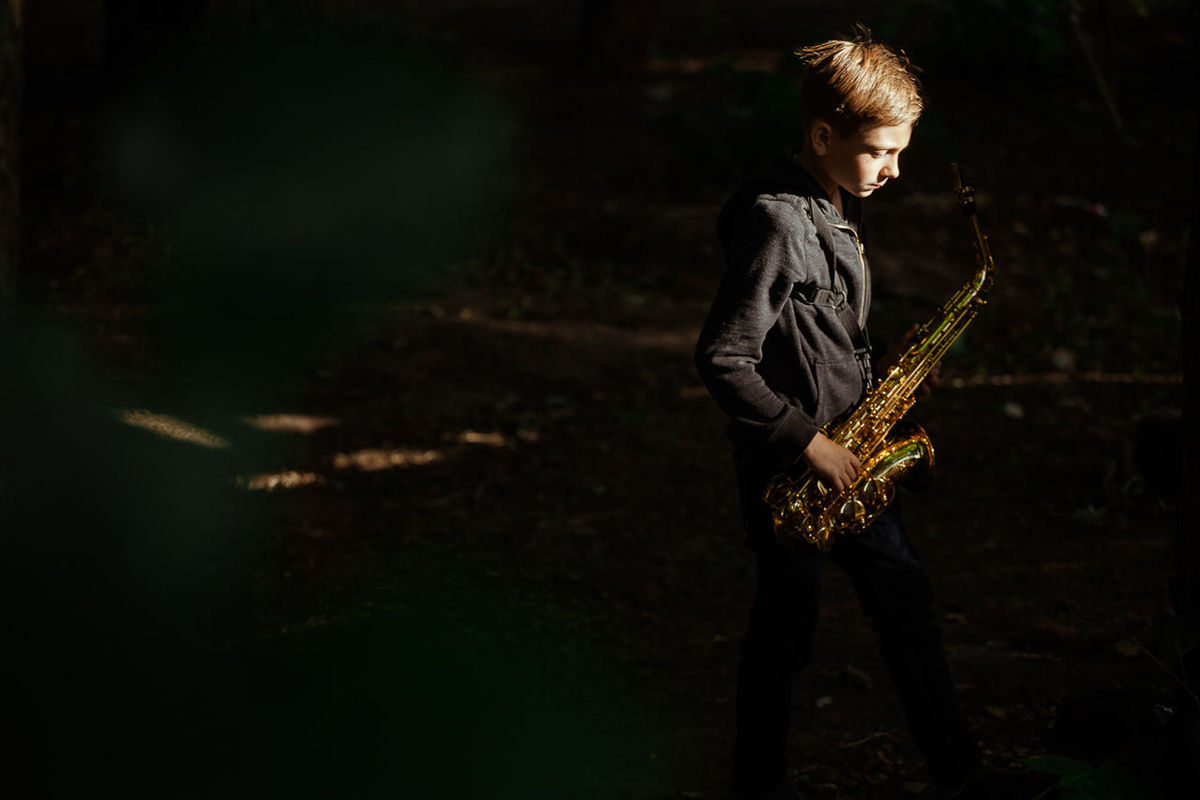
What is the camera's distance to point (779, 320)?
124 inches

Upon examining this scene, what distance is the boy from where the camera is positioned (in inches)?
120

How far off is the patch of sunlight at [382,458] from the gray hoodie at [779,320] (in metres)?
3.55

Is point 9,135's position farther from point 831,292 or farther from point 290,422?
point 831,292

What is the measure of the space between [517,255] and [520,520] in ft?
12.2

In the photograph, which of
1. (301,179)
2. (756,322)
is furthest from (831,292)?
(301,179)

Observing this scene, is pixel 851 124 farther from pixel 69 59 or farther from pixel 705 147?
pixel 69 59

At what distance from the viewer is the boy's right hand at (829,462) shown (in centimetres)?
310

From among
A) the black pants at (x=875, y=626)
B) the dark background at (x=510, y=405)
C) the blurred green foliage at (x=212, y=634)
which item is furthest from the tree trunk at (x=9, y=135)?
the black pants at (x=875, y=626)

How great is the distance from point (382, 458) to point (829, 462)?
12.7 ft

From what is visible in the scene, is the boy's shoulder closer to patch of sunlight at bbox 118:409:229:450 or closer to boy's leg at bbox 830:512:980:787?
boy's leg at bbox 830:512:980:787

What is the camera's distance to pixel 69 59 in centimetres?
1241

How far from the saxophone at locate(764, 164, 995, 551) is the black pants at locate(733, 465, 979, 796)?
57 mm

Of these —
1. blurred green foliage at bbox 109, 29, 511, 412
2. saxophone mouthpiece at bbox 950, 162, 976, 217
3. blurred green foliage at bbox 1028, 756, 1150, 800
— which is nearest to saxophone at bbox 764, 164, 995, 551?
saxophone mouthpiece at bbox 950, 162, 976, 217

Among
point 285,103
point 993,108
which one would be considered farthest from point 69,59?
point 993,108
